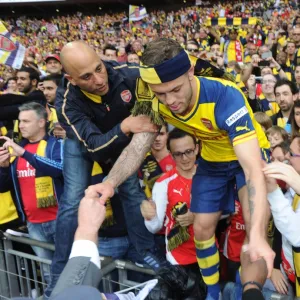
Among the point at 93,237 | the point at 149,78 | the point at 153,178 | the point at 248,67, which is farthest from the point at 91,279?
the point at 248,67

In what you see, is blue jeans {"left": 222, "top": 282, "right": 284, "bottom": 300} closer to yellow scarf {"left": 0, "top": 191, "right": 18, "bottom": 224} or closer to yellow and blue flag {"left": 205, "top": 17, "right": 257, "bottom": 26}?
yellow scarf {"left": 0, "top": 191, "right": 18, "bottom": 224}

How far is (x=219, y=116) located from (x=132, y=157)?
532 mm

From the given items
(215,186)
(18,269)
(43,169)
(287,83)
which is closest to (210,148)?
(215,186)

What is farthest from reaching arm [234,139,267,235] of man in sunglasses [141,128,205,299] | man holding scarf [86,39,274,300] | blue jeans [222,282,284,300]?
man in sunglasses [141,128,205,299]

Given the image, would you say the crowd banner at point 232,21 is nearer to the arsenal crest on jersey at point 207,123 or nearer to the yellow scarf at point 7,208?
the yellow scarf at point 7,208

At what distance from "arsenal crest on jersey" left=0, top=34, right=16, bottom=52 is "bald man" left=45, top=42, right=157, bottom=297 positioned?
3.26m

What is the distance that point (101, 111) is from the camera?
2697 mm

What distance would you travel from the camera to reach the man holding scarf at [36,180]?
3.20 metres

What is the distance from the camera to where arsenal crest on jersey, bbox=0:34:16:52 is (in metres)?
5.64

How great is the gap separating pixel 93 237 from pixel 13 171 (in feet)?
6.63

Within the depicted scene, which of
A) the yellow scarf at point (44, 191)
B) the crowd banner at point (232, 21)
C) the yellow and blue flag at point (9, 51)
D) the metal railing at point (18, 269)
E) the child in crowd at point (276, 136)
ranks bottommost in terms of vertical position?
the metal railing at point (18, 269)

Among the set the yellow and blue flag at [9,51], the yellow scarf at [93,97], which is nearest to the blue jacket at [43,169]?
the yellow scarf at [93,97]

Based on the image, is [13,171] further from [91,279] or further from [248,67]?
[248,67]

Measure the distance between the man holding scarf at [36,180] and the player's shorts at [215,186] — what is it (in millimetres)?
1082
